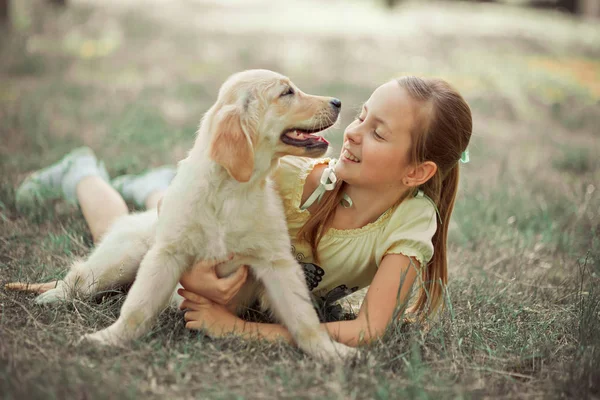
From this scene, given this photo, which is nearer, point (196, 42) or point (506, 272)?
point (506, 272)

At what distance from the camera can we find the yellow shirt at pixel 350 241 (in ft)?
7.27

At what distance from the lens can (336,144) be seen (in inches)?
195

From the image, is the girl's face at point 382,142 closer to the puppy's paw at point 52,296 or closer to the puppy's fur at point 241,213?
the puppy's fur at point 241,213

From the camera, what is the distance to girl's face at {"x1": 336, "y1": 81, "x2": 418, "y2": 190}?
2281 millimetres

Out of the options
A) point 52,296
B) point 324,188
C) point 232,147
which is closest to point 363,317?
point 324,188

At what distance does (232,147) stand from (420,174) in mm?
779

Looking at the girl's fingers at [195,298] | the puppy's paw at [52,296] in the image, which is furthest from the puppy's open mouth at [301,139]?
the puppy's paw at [52,296]

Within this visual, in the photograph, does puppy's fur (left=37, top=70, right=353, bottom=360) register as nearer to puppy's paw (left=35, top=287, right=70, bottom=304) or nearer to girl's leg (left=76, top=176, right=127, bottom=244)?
puppy's paw (left=35, top=287, right=70, bottom=304)

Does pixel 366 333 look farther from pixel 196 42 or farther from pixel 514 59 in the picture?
pixel 514 59

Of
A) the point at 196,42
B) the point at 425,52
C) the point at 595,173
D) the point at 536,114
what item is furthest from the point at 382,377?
the point at 425,52

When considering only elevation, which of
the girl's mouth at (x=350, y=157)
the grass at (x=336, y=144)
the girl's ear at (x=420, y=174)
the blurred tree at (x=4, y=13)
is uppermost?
the blurred tree at (x=4, y=13)

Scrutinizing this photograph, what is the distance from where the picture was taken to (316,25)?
10773mm

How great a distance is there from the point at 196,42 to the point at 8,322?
7025mm

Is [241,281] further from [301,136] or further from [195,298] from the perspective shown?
[301,136]
